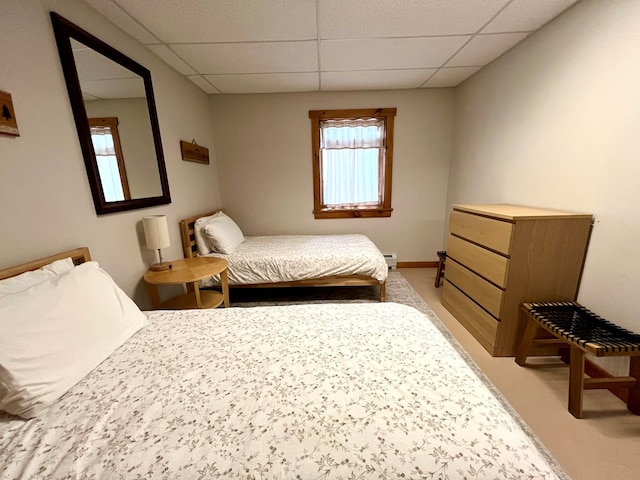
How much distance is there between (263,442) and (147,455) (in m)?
0.31

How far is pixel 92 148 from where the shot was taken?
5.14 ft

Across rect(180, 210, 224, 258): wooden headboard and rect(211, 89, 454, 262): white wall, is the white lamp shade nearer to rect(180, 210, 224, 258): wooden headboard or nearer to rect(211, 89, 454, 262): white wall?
rect(180, 210, 224, 258): wooden headboard

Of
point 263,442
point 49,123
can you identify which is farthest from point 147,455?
point 49,123

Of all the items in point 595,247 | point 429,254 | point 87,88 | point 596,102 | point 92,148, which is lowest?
point 429,254

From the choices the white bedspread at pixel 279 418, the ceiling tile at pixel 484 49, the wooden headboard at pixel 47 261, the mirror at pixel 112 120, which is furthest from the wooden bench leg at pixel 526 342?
the mirror at pixel 112 120

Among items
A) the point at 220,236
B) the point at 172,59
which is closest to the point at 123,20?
the point at 172,59

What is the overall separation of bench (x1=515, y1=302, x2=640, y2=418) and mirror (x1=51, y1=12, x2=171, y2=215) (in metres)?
2.90

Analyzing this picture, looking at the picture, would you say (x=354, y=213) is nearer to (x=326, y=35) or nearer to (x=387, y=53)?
(x=387, y=53)

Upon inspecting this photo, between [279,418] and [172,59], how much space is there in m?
3.01

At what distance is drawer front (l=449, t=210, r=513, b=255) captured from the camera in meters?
1.80

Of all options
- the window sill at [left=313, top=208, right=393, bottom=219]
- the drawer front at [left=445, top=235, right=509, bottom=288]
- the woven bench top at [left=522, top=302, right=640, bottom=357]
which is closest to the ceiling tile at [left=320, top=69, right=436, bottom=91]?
the window sill at [left=313, top=208, right=393, bottom=219]

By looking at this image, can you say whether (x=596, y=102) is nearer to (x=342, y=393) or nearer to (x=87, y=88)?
(x=342, y=393)

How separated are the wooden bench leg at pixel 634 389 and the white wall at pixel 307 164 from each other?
2.47 meters

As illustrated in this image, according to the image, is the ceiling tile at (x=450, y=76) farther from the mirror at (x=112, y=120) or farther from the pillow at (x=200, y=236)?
the pillow at (x=200, y=236)
